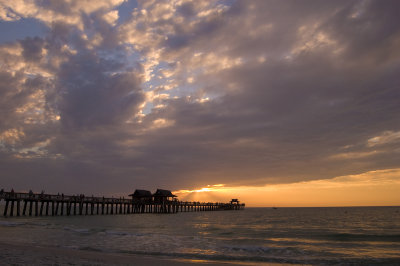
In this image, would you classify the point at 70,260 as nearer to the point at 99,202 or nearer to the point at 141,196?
the point at 99,202

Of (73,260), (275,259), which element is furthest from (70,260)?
(275,259)

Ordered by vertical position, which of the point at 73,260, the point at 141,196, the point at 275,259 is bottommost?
the point at 275,259

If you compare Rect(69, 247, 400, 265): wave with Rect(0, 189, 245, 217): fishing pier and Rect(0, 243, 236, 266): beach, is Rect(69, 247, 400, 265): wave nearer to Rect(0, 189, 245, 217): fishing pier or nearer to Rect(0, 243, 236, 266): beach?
Rect(0, 243, 236, 266): beach

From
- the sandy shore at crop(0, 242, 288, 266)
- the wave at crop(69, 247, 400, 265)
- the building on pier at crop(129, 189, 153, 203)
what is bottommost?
the wave at crop(69, 247, 400, 265)

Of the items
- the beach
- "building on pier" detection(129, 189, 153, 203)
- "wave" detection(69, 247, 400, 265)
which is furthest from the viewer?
"building on pier" detection(129, 189, 153, 203)

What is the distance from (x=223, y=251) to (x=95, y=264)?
7.33 m

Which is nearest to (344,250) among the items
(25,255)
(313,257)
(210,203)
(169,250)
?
(313,257)

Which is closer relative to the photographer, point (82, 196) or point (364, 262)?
point (364, 262)

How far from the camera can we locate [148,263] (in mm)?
12430

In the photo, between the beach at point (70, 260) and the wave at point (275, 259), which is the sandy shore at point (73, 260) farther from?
the wave at point (275, 259)

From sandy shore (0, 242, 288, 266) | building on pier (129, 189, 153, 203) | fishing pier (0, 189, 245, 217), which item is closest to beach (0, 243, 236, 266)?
sandy shore (0, 242, 288, 266)

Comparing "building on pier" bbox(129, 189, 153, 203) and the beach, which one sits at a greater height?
"building on pier" bbox(129, 189, 153, 203)

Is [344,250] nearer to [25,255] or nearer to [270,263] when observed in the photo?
[270,263]

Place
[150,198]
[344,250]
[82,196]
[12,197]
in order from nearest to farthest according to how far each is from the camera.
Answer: [344,250] < [12,197] < [82,196] < [150,198]
